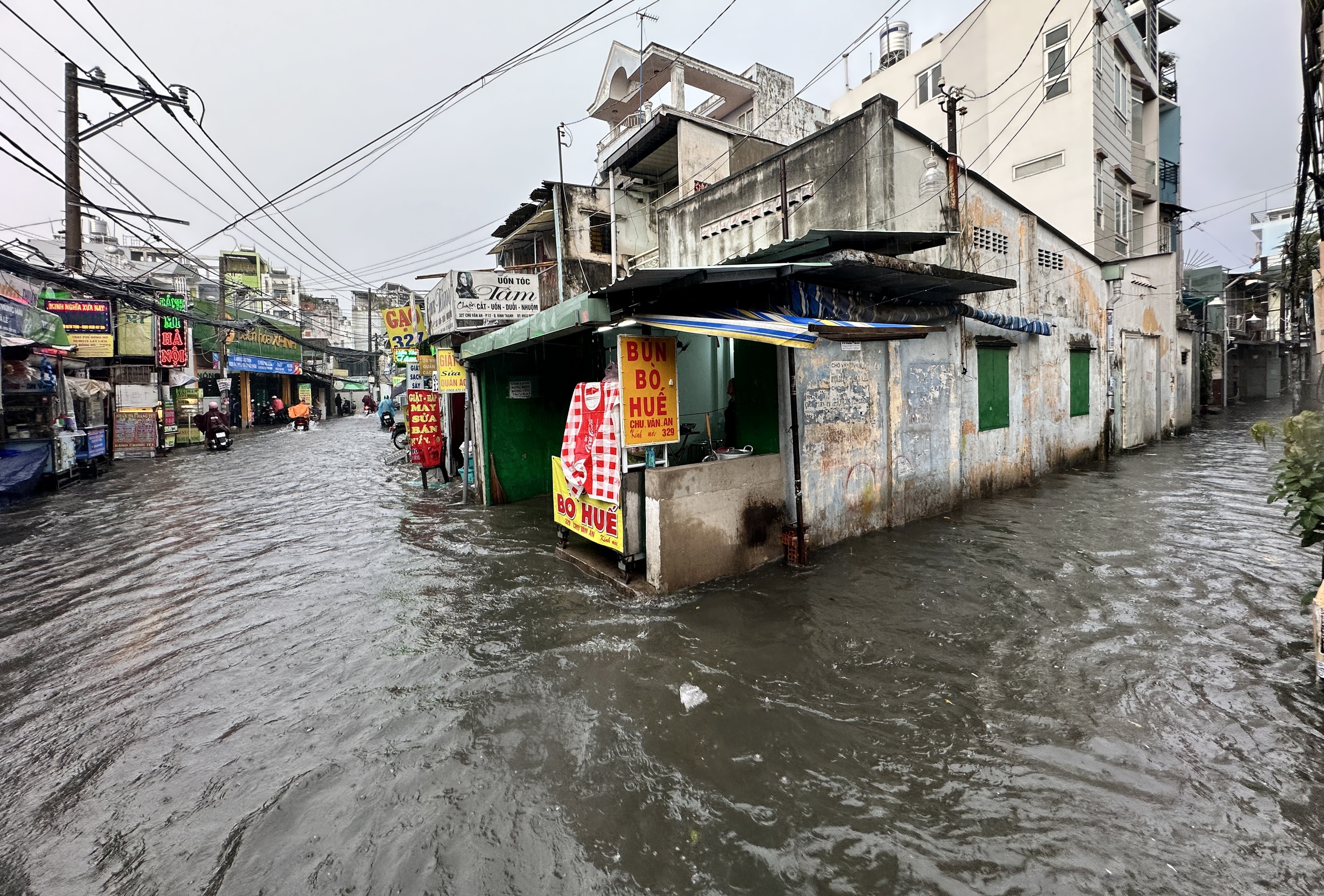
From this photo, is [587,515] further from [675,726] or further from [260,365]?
[260,365]

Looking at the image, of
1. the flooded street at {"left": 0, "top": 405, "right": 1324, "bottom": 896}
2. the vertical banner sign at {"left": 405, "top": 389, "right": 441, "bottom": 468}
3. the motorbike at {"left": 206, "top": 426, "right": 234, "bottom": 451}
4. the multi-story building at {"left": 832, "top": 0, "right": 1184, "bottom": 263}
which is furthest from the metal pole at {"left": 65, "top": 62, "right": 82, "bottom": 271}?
the multi-story building at {"left": 832, "top": 0, "right": 1184, "bottom": 263}

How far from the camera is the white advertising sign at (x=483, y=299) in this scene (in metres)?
10.1

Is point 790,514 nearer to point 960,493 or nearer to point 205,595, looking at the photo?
point 960,493

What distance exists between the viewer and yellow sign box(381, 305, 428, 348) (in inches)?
543

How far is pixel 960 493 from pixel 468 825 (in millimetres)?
8824

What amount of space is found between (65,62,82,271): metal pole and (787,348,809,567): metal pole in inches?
770


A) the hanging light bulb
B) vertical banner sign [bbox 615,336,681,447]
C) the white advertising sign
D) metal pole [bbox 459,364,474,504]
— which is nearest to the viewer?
vertical banner sign [bbox 615,336,681,447]

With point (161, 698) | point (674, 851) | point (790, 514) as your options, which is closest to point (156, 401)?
point (161, 698)

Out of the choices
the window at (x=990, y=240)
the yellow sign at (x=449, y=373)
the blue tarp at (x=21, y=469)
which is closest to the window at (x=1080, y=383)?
the window at (x=990, y=240)

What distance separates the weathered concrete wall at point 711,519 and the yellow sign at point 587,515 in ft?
1.34

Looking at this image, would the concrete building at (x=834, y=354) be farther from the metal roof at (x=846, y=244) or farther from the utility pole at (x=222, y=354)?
the utility pole at (x=222, y=354)

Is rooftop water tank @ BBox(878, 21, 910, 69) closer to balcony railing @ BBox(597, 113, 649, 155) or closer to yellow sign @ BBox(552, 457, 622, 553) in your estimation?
balcony railing @ BBox(597, 113, 649, 155)

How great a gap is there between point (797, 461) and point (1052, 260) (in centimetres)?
986

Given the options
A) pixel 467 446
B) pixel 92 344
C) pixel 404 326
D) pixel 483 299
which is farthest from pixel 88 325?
pixel 483 299
